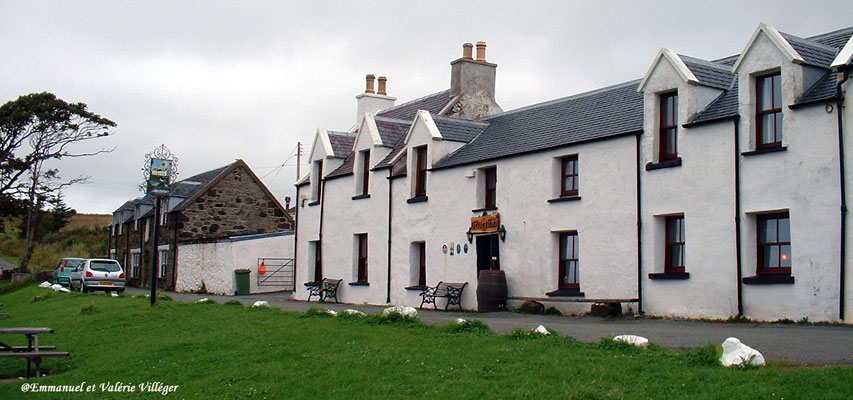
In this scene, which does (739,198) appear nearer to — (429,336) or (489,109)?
(429,336)

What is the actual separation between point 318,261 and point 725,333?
20.5 meters

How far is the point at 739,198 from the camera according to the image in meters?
17.2

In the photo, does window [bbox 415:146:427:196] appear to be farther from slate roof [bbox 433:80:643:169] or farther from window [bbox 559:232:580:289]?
window [bbox 559:232:580:289]

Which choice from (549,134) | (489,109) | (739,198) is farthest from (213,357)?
(489,109)

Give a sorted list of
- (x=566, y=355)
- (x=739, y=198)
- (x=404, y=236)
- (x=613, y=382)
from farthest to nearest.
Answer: (x=404, y=236)
(x=739, y=198)
(x=566, y=355)
(x=613, y=382)

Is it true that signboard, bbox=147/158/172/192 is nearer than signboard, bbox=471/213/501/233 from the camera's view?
Yes

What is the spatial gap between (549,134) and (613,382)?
14.6 meters

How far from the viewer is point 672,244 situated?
1891cm

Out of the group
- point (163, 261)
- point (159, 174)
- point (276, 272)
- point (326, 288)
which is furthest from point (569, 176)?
point (163, 261)

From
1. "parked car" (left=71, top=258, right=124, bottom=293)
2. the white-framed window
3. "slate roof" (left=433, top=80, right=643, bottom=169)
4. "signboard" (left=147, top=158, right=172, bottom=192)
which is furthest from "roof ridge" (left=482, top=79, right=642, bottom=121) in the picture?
the white-framed window

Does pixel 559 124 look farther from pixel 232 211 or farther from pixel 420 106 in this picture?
pixel 232 211

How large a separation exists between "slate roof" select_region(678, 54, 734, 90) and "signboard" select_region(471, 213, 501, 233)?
6684 mm

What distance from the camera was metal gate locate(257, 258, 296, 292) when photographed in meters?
38.5

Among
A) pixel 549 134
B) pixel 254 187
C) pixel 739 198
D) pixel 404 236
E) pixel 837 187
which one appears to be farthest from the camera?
pixel 254 187
